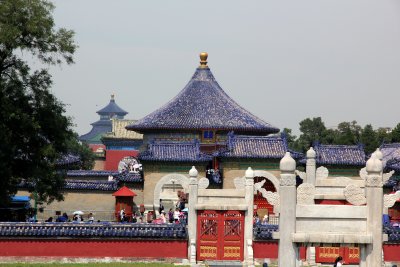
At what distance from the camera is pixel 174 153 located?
62.3 m

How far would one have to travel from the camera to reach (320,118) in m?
96.8

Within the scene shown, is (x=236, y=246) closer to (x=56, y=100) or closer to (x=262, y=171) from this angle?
(x=56, y=100)

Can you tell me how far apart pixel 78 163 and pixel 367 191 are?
48.4 m

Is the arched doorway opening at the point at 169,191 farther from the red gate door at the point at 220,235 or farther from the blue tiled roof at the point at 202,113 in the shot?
the red gate door at the point at 220,235

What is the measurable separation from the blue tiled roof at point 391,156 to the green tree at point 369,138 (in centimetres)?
1443

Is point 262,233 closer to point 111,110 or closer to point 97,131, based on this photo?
point 97,131

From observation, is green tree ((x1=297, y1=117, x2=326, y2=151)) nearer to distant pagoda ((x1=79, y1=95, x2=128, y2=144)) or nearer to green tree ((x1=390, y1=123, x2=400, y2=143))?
green tree ((x1=390, y1=123, x2=400, y2=143))

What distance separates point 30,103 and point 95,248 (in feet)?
30.7

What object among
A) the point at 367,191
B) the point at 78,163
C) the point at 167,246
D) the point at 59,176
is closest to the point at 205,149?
the point at 78,163

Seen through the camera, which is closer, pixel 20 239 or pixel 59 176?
pixel 20 239

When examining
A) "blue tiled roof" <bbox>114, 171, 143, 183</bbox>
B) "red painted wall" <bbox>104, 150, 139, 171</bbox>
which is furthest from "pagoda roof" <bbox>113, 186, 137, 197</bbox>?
"red painted wall" <bbox>104, 150, 139, 171</bbox>

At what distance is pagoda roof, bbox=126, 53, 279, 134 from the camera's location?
2847 inches

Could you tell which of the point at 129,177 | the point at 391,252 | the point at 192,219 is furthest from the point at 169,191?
the point at 391,252

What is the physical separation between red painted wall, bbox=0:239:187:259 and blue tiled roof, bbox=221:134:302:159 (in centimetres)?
2386
